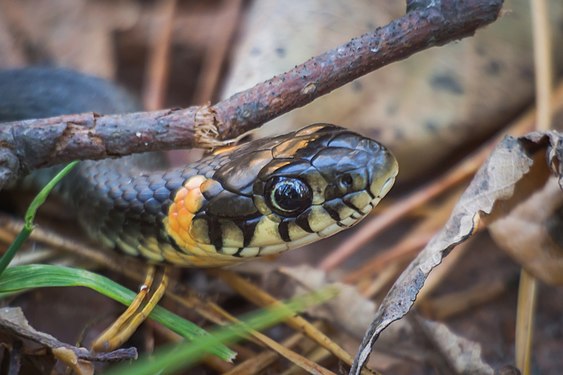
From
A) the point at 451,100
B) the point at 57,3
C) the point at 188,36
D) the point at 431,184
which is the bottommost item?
the point at 431,184

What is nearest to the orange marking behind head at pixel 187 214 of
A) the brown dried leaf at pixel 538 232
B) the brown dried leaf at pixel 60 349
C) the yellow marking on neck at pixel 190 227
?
the yellow marking on neck at pixel 190 227

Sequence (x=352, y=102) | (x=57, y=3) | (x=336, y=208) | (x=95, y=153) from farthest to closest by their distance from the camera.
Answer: (x=57, y=3) → (x=352, y=102) → (x=336, y=208) → (x=95, y=153)

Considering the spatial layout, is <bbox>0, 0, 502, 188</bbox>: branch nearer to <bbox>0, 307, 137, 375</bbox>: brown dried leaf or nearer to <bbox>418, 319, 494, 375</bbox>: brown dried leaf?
<bbox>0, 307, 137, 375</bbox>: brown dried leaf

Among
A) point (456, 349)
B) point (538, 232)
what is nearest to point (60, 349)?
point (456, 349)

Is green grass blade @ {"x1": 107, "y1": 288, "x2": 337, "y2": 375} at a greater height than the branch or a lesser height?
lesser

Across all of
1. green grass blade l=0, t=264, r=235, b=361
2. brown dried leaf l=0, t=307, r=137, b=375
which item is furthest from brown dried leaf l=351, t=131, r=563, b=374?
brown dried leaf l=0, t=307, r=137, b=375

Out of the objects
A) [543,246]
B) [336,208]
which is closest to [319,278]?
[336,208]

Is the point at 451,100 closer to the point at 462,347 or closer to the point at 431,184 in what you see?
the point at 431,184
